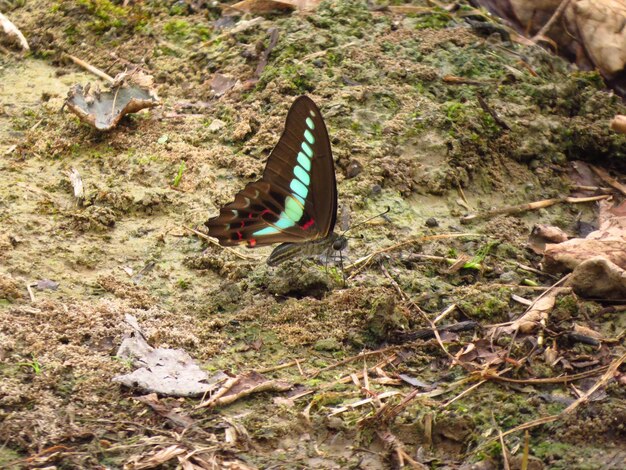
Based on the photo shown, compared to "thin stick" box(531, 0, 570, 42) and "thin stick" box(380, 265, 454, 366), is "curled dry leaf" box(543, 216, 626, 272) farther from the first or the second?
"thin stick" box(531, 0, 570, 42)

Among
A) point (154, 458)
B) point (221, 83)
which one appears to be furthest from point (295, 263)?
point (221, 83)

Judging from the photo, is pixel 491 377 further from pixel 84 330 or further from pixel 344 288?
pixel 84 330

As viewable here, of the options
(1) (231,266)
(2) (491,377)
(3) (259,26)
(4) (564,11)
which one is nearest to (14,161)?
(1) (231,266)

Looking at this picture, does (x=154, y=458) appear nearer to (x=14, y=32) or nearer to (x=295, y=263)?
(x=295, y=263)

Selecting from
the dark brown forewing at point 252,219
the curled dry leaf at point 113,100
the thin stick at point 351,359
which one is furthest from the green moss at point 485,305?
the curled dry leaf at point 113,100

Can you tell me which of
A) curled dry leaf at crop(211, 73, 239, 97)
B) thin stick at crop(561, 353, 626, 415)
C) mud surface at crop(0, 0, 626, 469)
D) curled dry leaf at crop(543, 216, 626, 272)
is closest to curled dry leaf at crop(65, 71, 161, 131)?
mud surface at crop(0, 0, 626, 469)

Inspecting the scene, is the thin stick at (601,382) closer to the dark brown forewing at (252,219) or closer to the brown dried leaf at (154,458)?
the brown dried leaf at (154,458)

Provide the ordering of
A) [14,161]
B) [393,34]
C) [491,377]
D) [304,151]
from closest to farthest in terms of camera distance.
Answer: [491,377] → [304,151] → [14,161] → [393,34]
